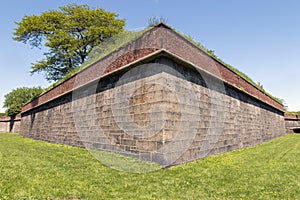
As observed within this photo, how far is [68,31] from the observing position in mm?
26109

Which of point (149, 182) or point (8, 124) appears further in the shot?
point (8, 124)

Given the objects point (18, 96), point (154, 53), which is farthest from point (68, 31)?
point (18, 96)

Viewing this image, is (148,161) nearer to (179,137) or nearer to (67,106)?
(179,137)

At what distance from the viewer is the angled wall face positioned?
5.24m

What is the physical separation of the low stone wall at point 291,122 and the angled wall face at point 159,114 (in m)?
13.8

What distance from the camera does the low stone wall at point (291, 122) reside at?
68.7ft

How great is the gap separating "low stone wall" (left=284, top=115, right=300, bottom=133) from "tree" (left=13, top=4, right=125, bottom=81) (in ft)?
72.9

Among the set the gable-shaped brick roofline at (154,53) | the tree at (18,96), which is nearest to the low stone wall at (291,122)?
the gable-shaped brick roofline at (154,53)

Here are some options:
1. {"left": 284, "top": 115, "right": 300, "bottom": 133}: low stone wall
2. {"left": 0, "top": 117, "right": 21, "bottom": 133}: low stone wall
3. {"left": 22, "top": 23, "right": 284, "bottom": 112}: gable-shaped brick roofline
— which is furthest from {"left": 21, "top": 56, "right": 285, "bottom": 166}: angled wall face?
{"left": 0, "top": 117, "right": 21, "bottom": 133}: low stone wall

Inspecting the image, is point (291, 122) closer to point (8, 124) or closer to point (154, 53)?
point (154, 53)

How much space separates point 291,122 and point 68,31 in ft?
91.3

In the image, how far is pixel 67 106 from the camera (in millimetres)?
10305

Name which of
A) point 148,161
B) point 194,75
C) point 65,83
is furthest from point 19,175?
point 65,83

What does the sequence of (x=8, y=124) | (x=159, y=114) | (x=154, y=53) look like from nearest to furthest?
1. (x=159, y=114)
2. (x=154, y=53)
3. (x=8, y=124)
